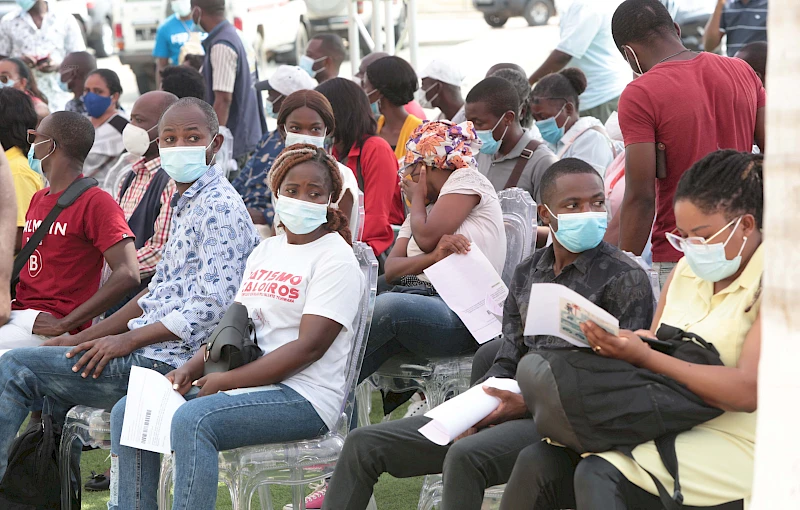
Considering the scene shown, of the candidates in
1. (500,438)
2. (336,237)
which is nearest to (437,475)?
(500,438)

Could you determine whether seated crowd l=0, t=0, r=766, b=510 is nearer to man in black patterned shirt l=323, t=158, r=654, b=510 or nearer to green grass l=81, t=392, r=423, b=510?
man in black patterned shirt l=323, t=158, r=654, b=510

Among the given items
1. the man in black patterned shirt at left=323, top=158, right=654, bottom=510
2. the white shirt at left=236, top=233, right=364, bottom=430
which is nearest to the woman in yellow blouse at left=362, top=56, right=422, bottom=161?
the white shirt at left=236, top=233, right=364, bottom=430

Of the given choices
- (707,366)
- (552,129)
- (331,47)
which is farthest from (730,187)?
(331,47)

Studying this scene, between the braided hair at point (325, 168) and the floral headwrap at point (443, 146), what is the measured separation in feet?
1.98

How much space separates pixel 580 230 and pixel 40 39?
26.8ft

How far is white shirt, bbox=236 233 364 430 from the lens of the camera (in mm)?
3674

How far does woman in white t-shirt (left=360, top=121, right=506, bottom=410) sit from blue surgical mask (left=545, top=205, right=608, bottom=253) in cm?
89

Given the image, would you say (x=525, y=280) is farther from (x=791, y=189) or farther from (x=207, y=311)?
(x=791, y=189)

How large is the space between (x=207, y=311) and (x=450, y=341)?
99cm

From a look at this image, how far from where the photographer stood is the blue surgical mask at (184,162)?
14.2ft

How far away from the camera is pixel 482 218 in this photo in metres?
4.38

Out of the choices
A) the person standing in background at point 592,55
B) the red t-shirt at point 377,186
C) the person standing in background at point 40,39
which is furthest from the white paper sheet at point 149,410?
the person standing in background at point 40,39

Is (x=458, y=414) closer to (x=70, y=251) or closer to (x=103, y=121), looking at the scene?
(x=70, y=251)

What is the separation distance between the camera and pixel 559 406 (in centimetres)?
277
